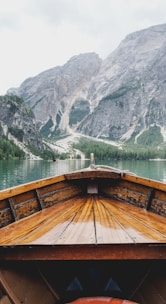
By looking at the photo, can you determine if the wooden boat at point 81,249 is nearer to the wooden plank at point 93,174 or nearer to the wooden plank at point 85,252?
the wooden plank at point 85,252

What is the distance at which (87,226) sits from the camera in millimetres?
6070

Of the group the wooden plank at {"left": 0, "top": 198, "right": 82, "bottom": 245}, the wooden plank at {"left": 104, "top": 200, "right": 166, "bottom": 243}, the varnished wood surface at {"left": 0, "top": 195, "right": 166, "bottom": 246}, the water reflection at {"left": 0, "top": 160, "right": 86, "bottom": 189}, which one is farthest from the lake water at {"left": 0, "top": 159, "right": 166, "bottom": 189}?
the wooden plank at {"left": 104, "top": 200, "right": 166, "bottom": 243}

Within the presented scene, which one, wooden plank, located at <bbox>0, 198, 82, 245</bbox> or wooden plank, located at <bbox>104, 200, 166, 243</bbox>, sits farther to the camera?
wooden plank, located at <bbox>0, 198, 82, 245</bbox>

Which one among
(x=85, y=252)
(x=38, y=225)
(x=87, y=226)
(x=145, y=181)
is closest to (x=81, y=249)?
(x=85, y=252)

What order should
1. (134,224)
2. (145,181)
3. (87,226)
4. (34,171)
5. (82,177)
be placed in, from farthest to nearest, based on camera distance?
(34,171), (82,177), (145,181), (134,224), (87,226)

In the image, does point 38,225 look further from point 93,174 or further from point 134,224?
point 93,174

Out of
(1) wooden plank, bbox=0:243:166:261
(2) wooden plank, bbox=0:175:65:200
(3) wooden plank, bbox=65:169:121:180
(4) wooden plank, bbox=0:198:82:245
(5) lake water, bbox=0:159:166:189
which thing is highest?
(3) wooden plank, bbox=65:169:121:180

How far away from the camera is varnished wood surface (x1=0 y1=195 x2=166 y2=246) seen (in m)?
5.18

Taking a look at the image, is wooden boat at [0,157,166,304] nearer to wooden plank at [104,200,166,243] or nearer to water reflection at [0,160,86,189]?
wooden plank at [104,200,166,243]

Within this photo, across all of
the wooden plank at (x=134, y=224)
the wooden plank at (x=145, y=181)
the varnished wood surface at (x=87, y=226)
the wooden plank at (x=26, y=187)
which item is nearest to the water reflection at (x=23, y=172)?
the wooden plank at (x=26, y=187)

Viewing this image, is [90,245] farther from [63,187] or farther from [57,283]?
[63,187]

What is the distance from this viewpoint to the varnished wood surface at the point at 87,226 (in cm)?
518

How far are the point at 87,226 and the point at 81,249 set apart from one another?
4.08 ft

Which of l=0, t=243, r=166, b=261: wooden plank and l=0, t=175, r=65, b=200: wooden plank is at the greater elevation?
l=0, t=175, r=65, b=200: wooden plank
